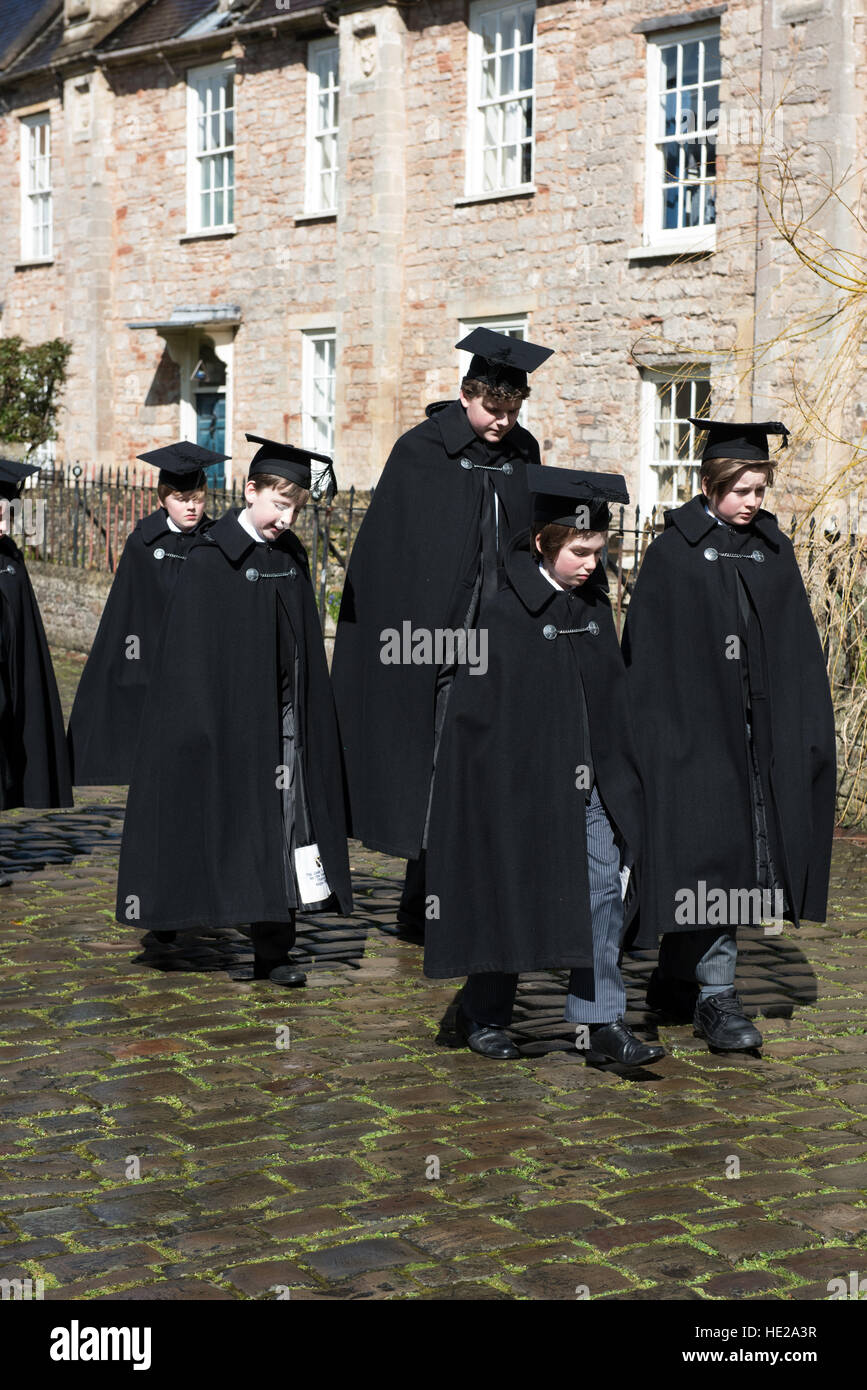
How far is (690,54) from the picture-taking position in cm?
1670

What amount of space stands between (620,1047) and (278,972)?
5.31 feet

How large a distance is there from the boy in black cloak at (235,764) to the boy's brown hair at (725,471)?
1.46 metres

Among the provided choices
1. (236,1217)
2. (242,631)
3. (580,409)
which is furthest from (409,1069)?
(580,409)

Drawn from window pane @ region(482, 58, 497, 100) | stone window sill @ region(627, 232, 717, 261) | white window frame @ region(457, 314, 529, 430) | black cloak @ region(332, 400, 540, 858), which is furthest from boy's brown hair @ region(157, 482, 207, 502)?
window pane @ region(482, 58, 497, 100)

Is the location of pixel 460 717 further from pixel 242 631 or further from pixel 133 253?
pixel 133 253

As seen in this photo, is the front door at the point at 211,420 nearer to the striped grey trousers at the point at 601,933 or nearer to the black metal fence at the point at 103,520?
the black metal fence at the point at 103,520

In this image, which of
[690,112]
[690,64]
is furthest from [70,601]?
[690,64]

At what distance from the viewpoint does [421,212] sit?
64.2 feet

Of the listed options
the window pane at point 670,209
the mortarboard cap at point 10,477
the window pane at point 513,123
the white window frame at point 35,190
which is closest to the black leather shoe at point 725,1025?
the mortarboard cap at point 10,477

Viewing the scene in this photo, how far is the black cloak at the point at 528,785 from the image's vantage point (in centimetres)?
563

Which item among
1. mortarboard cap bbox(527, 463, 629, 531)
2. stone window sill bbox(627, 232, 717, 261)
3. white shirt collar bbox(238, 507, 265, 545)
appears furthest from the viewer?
stone window sill bbox(627, 232, 717, 261)

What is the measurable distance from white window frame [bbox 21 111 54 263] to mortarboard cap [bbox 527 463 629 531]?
2254cm

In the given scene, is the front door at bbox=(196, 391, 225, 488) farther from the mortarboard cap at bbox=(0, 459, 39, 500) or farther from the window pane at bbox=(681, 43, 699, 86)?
the mortarboard cap at bbox=(0, 459, 39, 500)

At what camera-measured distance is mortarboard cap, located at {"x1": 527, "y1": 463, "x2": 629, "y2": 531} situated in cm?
542
